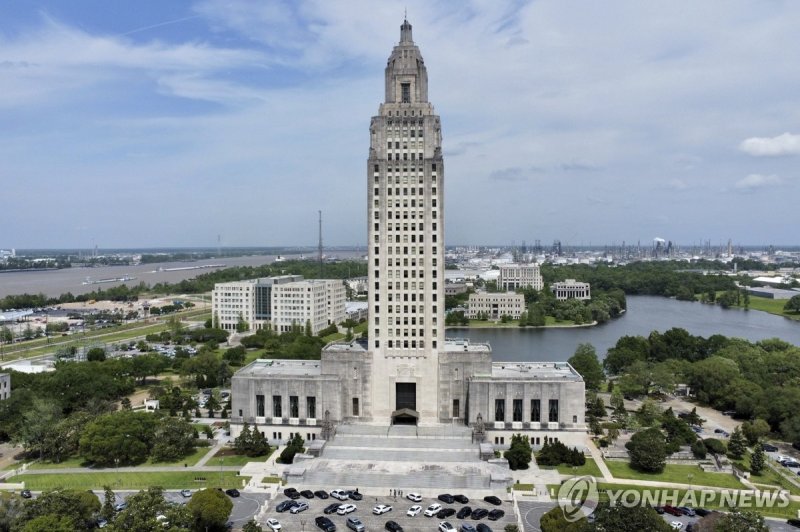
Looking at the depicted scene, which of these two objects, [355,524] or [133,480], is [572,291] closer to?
[355,524]

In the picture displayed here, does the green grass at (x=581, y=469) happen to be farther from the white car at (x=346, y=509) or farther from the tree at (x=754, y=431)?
the white car at (x=346, y=509)

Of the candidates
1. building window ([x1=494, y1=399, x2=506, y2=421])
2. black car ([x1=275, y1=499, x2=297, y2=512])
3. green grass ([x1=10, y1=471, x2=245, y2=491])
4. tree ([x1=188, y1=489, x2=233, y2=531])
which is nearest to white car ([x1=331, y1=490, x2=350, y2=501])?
black car ([x1=275, y1=499, x2=297, y2=512])

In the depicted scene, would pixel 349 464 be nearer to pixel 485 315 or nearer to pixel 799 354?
pixel 799 354

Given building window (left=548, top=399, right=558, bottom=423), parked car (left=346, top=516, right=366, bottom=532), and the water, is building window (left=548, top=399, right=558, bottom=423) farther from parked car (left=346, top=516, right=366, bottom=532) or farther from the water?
the water

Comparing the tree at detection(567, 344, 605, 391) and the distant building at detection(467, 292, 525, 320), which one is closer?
the tree at detection(567, 344, 605, 391)

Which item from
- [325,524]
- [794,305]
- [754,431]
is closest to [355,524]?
[325,524]

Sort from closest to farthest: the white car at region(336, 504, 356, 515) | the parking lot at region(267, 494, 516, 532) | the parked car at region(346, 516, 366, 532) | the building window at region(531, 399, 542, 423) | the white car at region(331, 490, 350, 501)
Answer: the parked car at region(346, 516, 366, 532) → the parking lot at region(267, 494, 516, 532) → the white car at region(336, 504, 356, 515) → the white car at region(331, 490, 350, 501) → the building window at region(531, 399, 542, 423)

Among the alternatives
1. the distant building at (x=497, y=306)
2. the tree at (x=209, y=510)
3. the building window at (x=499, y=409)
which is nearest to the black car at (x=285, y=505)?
the tree at (x=209, y=510)
